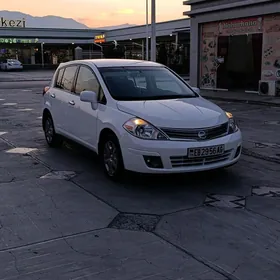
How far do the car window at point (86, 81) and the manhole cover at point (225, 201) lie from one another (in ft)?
8.15

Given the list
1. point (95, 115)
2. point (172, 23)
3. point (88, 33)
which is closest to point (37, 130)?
point (95, 115)

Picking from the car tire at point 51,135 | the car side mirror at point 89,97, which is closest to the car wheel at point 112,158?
the car side mirror at point 89,97

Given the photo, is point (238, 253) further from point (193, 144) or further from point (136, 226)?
point (193, 144)

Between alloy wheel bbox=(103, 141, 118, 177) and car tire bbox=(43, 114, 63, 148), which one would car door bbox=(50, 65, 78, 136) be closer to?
car tire bbox=(43, 114, 63, 148)

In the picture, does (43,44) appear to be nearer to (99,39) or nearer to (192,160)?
(99,39)

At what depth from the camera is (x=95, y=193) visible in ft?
18.4

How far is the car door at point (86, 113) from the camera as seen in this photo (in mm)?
Answer: 6539

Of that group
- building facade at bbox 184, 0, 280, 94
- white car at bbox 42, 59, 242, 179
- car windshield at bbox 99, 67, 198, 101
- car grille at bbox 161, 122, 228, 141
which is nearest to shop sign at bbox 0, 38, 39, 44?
building facade at bbox 184, 0, 280, 94

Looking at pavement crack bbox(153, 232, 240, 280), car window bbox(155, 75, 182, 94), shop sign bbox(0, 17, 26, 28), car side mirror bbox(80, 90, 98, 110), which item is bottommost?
pavement crack bbox(153, 232, 240, 280)

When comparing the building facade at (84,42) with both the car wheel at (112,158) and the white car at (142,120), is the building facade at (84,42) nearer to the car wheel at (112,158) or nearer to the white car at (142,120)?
the white car at (142,120)

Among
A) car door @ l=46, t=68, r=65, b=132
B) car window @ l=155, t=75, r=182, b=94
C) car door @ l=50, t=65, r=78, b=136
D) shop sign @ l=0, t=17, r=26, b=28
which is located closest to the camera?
car window @ l=155, t=75, r=182, b=94

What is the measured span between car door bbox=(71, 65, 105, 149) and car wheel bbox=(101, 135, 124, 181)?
366 millimetres

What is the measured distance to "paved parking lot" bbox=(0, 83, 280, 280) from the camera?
3.64m

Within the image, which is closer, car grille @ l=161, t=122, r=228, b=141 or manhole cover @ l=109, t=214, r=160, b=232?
manhole cover @ l=109, t=214, r=160, b=232
